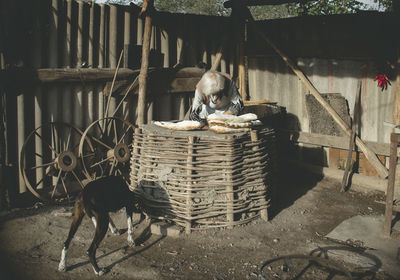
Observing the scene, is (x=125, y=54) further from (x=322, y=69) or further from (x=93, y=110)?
(x=322, y=69)

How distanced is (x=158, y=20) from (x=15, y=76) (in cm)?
286

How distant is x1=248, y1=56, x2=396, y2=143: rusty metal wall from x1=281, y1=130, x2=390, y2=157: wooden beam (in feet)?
0.49

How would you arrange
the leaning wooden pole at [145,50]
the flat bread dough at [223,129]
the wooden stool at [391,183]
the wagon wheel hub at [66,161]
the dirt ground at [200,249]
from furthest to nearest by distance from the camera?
the leaning wooden pole at [145,50] → the wagon wheel hub at [66,161] → the flat bread dough at [223,129] → the wooden stool at [391,183] → the dirt ground at [200,249]

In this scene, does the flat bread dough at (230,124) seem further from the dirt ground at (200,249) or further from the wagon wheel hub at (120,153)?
the wagon wheel hub at (120,153)

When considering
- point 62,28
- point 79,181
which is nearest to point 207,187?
point 79,181

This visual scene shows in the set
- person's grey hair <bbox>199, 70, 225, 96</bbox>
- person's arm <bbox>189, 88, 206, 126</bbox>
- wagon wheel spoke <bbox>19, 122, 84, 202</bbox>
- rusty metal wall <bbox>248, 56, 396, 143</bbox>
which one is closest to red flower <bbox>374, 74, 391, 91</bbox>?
rusty metal wall <bbox>248, 56, 396, 143</bbox>

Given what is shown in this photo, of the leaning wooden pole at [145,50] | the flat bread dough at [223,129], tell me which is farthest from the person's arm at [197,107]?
the leaning wooden pole at [145,50]

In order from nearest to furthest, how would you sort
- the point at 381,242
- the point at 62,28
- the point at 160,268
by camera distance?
the point at 160,268
the point at 381,242
the point at 62,28

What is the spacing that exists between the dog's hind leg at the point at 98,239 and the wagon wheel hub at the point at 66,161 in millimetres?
2125

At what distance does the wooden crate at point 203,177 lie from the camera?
5.46m

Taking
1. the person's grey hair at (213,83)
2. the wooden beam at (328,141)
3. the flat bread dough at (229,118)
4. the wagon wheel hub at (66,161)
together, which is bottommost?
the wagon wheel hub at (66,161)

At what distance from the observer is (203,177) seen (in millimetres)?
5477

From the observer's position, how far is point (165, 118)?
8.06 meters

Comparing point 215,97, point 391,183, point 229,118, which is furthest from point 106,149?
point 391,183
